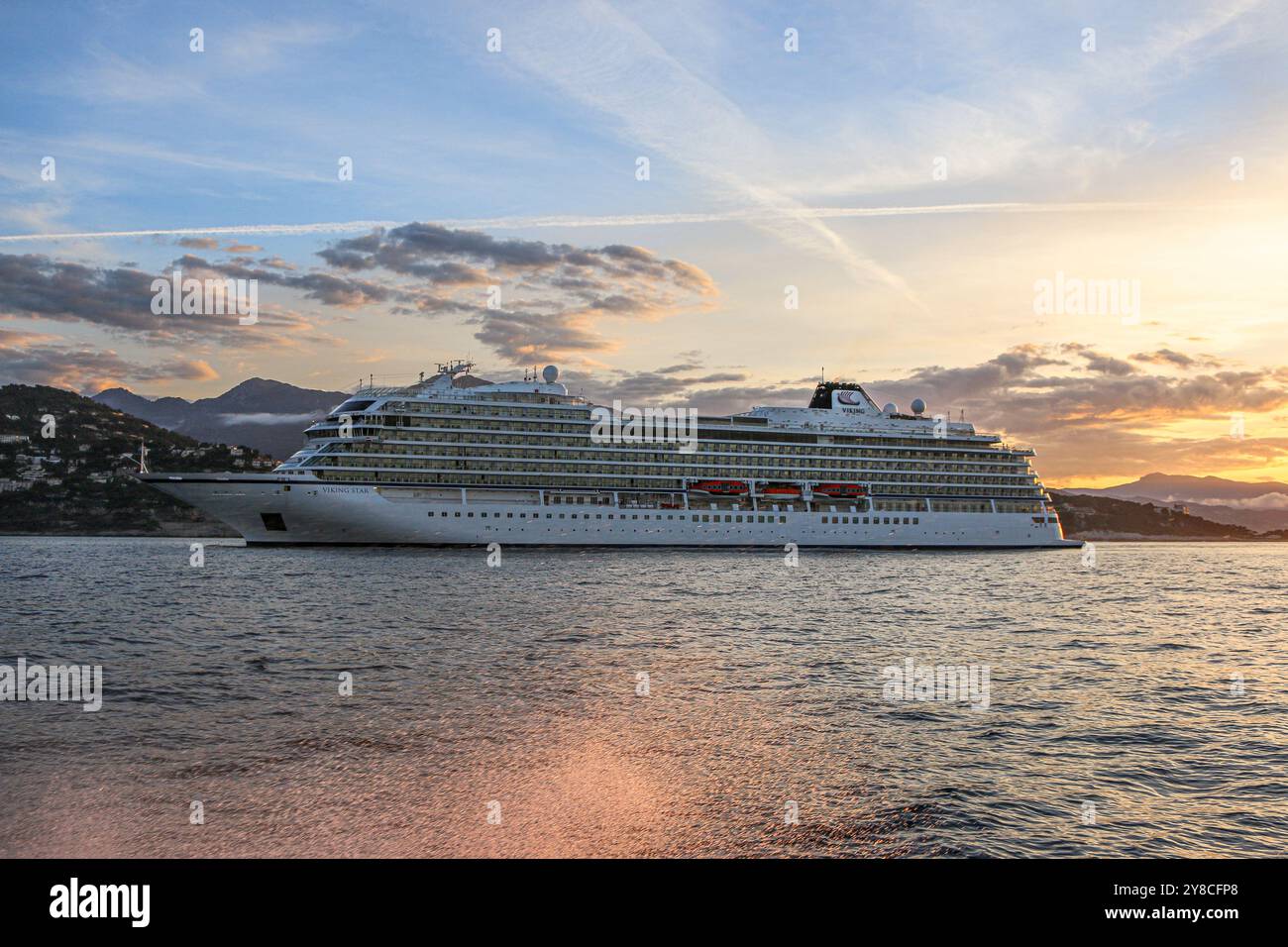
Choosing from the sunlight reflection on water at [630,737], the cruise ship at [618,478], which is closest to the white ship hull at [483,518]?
the cruise ship at [618,478]

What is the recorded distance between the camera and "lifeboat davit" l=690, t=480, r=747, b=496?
113312 millimetres

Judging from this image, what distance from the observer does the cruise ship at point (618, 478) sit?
94500 millimetres

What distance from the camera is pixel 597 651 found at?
31688mm

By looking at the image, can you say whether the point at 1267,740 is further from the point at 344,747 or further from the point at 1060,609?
the point at 1060,609

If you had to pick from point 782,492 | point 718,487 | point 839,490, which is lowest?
point 782,492

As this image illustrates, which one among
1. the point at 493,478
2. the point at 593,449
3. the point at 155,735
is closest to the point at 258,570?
the point at 493,478

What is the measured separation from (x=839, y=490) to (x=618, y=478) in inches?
1326

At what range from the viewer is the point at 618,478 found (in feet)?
358

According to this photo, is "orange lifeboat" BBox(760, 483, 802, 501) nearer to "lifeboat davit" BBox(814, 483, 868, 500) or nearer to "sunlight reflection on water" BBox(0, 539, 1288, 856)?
"lifeboat davit" BBox(814, 483, 868, 500)

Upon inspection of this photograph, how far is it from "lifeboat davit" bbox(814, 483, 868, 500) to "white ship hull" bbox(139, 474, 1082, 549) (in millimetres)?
1259

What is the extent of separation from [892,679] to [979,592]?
38.8 metres

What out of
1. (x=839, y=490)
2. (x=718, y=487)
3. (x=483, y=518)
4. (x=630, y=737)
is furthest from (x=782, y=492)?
Result: (x=630, y=737)

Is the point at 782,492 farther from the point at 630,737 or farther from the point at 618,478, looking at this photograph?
the point at 630,737

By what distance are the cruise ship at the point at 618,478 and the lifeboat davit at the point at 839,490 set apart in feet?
1.03
